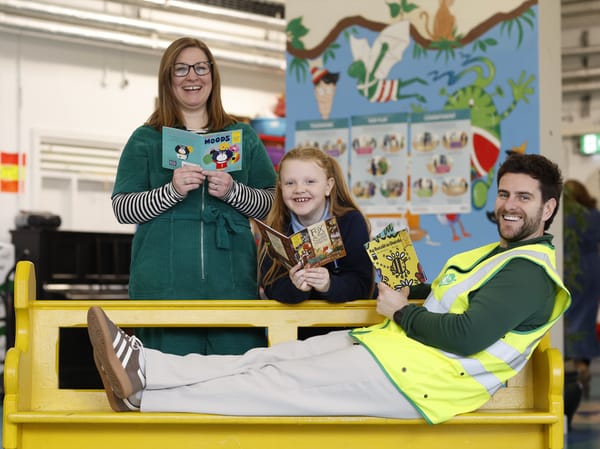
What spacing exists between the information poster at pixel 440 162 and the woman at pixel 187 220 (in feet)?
6.87

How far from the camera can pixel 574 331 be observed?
7969 millimetres

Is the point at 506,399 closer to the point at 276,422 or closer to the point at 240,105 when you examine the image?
the point at 276,422

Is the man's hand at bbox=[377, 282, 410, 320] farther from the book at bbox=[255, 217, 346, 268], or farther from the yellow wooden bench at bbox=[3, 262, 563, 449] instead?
the yellow wooden bench at bbox=[3, 262, 563, 449]

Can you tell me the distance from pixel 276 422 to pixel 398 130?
292 cm

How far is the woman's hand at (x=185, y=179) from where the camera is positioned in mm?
2893

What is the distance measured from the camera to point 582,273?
7.74 meters

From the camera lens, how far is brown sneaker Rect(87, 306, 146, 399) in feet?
8.12

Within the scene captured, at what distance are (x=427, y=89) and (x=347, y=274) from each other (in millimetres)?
2366

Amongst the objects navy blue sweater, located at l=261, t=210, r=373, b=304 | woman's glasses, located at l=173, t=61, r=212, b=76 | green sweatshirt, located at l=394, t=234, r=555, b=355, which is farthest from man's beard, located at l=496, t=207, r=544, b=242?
woman's glasses, located at l=173, t=61, r=212, b=76

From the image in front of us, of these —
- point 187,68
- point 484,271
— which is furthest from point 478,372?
point 187,68

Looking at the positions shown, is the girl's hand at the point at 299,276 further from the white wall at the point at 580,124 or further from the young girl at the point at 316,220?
the white wall at the point at 580,124

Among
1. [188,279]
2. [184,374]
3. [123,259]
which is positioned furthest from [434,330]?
[123,259]

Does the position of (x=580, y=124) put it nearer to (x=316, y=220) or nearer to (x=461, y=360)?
(x=316, y=220)

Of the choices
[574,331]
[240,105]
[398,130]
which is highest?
[240,105]
